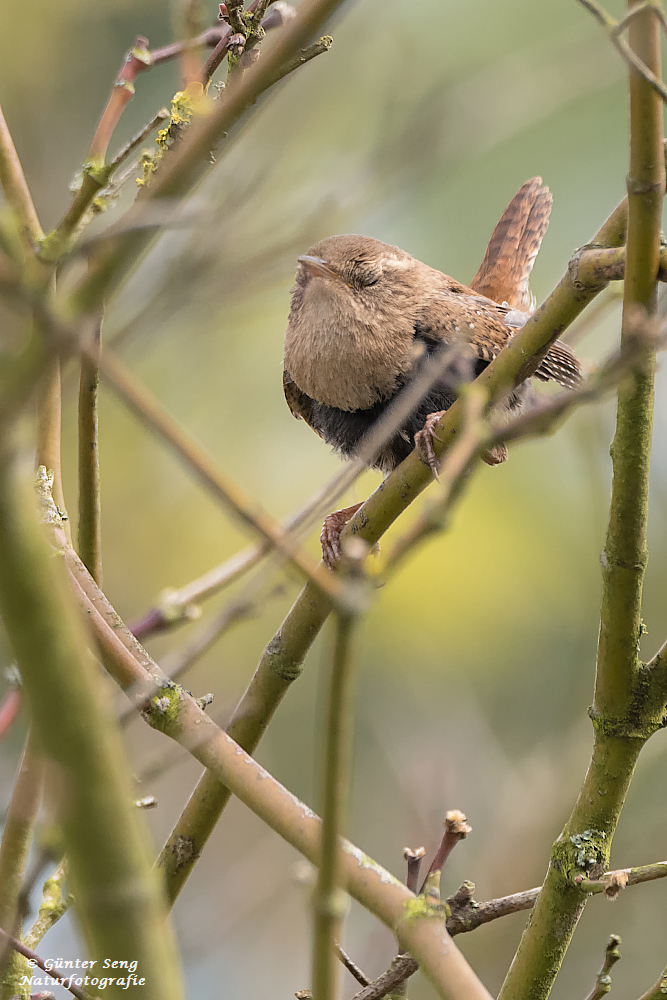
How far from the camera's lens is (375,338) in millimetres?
2758

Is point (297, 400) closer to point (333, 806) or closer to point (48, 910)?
point (48, 910)

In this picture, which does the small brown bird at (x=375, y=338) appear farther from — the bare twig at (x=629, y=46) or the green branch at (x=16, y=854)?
the bare twig at (x=629, y=46)

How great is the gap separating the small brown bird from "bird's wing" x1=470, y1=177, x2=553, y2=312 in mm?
629

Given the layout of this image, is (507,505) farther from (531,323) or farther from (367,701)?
(531,323)

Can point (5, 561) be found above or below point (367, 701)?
below

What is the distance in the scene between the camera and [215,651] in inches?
228

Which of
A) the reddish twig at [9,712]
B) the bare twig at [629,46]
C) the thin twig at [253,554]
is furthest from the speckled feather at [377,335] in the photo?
the reddish twig at [9,712]

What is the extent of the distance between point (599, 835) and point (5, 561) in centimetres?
107

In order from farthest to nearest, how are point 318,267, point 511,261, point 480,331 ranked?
1. point 511,261
2. point 318,267
3. point 480,331

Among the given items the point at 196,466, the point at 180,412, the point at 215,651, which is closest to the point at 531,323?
the point at 196,466

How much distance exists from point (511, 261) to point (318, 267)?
3.62ft

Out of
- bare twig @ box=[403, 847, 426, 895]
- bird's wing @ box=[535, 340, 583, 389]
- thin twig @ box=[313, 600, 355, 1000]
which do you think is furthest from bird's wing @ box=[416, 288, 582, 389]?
thin twig @ box=[313, 600, 355, 1000]

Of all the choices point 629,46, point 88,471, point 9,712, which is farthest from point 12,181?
point 629,46

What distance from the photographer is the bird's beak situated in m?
2.84
